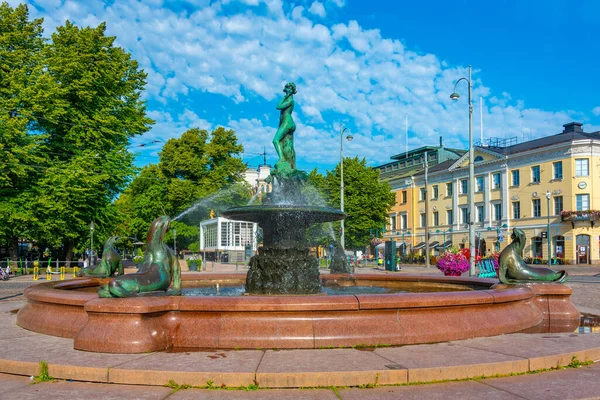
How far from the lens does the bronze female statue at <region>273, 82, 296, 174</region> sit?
40.8 ft

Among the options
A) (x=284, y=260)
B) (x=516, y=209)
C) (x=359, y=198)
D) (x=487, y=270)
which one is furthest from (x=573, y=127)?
(x=284, y=260)

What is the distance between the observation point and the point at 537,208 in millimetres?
51219

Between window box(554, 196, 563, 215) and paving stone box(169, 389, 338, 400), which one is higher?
window box(554, 196, 563, 215)

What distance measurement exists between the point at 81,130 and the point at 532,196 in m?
41.0

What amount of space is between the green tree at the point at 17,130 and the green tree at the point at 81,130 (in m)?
0.66

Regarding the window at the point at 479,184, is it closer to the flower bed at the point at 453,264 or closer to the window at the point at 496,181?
the window at the point at 496,181

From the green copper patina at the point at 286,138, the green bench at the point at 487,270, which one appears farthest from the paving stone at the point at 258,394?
the green bench at the point at 487,270

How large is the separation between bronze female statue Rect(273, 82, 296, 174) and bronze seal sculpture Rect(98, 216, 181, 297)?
14.5ft

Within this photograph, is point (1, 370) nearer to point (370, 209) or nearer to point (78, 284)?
point (78, 284)

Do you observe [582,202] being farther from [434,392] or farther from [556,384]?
[434,392]

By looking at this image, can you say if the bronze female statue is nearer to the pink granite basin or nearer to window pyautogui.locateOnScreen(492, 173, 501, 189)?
the pink granite basin

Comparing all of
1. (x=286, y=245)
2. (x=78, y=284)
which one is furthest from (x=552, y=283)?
(x=78, y=284)

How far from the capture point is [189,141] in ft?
176

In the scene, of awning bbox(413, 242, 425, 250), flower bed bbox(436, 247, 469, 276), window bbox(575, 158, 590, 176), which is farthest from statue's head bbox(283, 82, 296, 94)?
awning bbox(413, 242, 425, 250)
